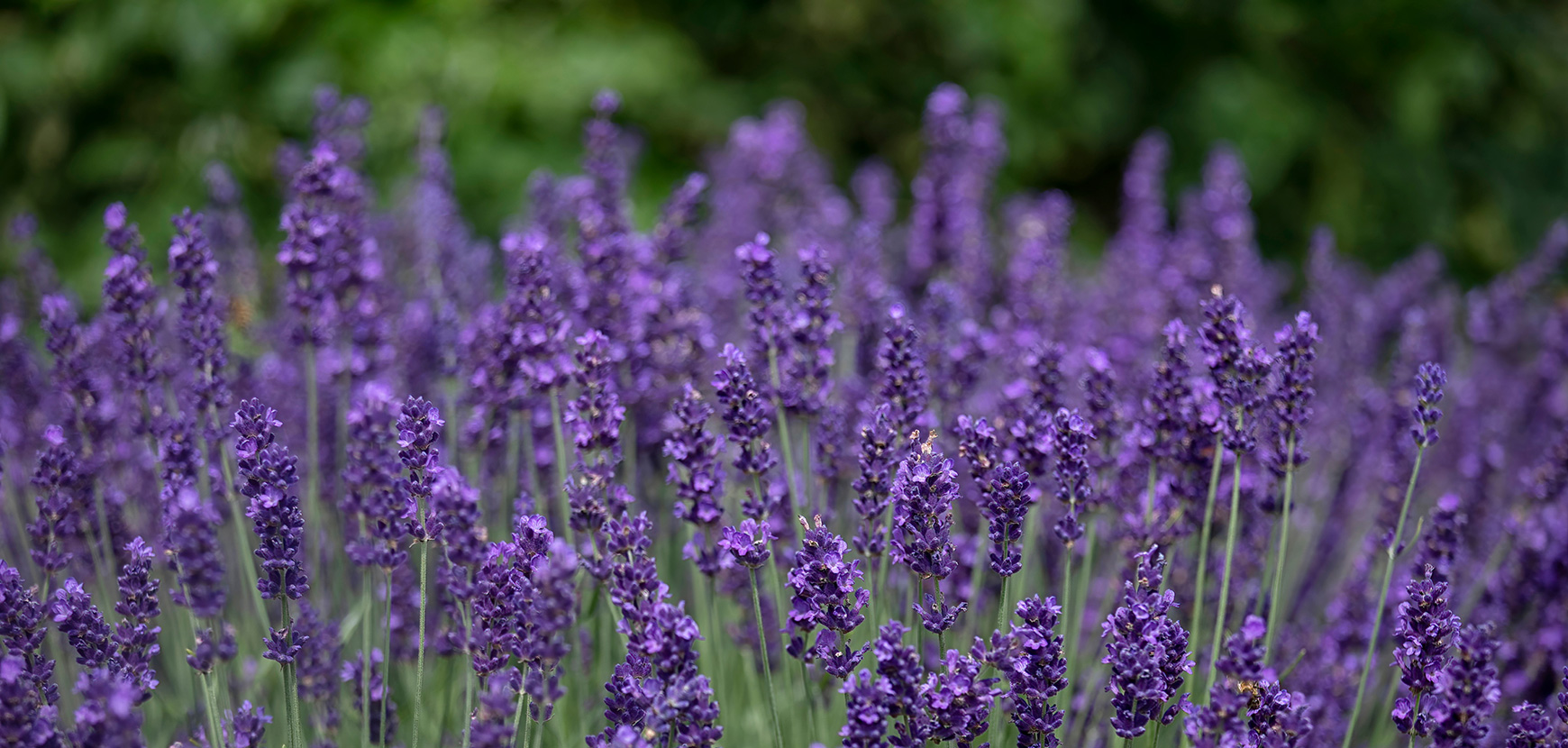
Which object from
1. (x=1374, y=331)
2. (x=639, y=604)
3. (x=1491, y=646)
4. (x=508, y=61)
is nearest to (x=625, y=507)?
(x=639, y=604)

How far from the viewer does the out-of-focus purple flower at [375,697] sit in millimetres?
1667

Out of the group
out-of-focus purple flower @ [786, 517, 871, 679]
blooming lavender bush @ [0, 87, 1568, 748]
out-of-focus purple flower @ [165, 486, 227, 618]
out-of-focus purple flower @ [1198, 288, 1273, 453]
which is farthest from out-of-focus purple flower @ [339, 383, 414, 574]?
out-of-focus purple flower @ [1198, 288, 1273, 453]

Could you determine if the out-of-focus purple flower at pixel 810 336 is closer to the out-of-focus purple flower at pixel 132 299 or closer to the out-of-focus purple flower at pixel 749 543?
the out-of-focus purple flower at pixel 749 543

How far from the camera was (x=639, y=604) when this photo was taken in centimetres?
141

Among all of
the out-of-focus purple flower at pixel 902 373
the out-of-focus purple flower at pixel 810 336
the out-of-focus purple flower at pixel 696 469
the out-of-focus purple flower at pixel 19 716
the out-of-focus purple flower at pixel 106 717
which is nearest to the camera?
the out-of-focus purple flower at pixel 106 717

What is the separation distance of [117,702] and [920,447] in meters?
0.97

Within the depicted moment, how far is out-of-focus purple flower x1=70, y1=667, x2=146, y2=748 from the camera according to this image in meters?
1.14

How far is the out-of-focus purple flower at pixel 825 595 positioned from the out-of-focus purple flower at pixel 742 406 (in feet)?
0.58

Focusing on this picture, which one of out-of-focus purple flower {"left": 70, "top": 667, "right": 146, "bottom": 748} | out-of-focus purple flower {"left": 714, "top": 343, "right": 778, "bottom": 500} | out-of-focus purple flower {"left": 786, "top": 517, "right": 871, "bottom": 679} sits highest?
out-of-focus purple flower {"left": 714, "top": 343, "right": 778, "bottom": 500}

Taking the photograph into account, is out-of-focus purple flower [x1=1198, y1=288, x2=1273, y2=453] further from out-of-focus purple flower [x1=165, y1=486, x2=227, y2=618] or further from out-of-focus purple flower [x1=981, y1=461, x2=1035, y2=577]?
out-of-focus purple flower [x1=165, y1=486, x2=227, y2=618]

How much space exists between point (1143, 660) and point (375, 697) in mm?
1107

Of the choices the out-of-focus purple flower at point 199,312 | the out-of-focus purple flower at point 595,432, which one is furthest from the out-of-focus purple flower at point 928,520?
the out-of-focus purple flower at point 199,312

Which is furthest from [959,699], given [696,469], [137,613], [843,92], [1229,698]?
[843,92]

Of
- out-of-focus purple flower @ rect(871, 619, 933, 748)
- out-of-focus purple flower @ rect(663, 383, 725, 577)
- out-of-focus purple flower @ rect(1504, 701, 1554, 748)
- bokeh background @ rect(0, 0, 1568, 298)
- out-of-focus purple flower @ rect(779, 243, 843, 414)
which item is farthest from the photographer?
bokeh background @ rect(0, 0, 1568, 298)
